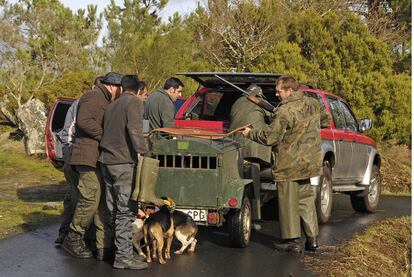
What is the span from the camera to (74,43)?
26.8 meters

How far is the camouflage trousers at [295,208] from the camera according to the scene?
25.1 feet

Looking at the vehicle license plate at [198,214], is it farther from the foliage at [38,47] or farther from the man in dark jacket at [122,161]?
the foliage at [38,47]

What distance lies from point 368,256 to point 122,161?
284 cm

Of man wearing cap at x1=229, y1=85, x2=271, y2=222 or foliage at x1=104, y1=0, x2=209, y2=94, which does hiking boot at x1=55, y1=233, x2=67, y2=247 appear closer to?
man wearing cap at x1=229, y1=85, x2=271, y2=222

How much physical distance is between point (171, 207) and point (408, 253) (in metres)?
2.79

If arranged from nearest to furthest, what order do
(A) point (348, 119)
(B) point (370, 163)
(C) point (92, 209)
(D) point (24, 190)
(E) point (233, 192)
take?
(C) point (92, 209) < (E) point (233, 192) < (A) point (348, 119) < (B) point (370, 163) < (D) point (24, 190)

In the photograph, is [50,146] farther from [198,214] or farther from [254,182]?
[198,214]

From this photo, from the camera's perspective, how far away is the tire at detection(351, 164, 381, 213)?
1159cm

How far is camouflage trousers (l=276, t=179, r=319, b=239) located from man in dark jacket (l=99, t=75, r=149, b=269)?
5.74 ft

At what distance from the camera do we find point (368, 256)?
741 cm

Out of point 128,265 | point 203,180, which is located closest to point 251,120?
point 203,180

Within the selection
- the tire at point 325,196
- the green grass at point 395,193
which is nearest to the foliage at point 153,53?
the green grass at point 395,193

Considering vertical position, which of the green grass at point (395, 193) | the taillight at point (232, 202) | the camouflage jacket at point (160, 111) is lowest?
the green grass at point (395, 193)

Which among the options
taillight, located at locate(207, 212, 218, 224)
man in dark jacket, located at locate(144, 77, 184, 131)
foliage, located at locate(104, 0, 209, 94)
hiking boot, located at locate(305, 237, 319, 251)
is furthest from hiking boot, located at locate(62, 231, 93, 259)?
foliage, located at locate(104, 0, 209, 94)
